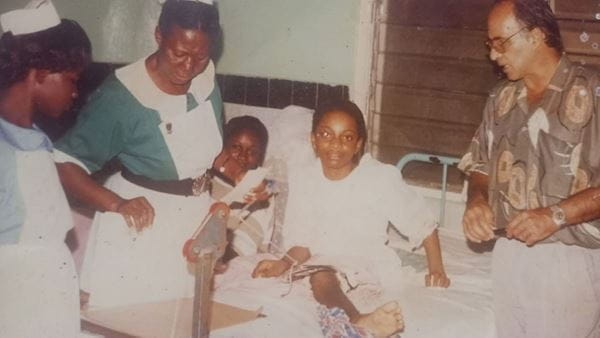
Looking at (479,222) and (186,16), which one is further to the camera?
(186,16)

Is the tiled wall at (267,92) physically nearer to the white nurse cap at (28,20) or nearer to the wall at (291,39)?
the wall at (291,39)

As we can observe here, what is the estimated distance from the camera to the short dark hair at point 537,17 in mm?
1227

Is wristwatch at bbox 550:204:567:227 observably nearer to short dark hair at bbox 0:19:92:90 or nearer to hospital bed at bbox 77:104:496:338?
hospital bed at bbox 77:104:496:338

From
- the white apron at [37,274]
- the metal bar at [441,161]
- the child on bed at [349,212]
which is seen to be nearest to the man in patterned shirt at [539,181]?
the child on bed at [349,212]

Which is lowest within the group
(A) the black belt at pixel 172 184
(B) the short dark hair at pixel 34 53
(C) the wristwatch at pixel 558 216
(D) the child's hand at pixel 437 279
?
(D) the child's hand at pixel 437 279

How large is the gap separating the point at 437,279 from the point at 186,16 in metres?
0.91

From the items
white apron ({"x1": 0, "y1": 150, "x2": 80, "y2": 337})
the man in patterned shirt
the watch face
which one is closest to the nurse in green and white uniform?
white apron ({"x1": 0, "y1": 150, "x2": 80, "y2": 337})

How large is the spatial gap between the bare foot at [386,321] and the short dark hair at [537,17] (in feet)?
2.14

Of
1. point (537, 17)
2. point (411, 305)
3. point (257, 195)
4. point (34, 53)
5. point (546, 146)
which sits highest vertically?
point (537, 17)

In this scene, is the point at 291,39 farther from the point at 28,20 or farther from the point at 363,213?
the point at 28,20

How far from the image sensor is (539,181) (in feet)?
4.23

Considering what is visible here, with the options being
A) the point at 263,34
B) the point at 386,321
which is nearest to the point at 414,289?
the point at 386,321

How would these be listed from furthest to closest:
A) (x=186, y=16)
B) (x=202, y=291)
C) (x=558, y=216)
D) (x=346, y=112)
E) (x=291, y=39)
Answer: (x=291, y=39) → (x=346, y=112) → (x=186, y=16) → (x=558, y=216) → (x=202, y=291)

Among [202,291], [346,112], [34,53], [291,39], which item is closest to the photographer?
[202,291]
